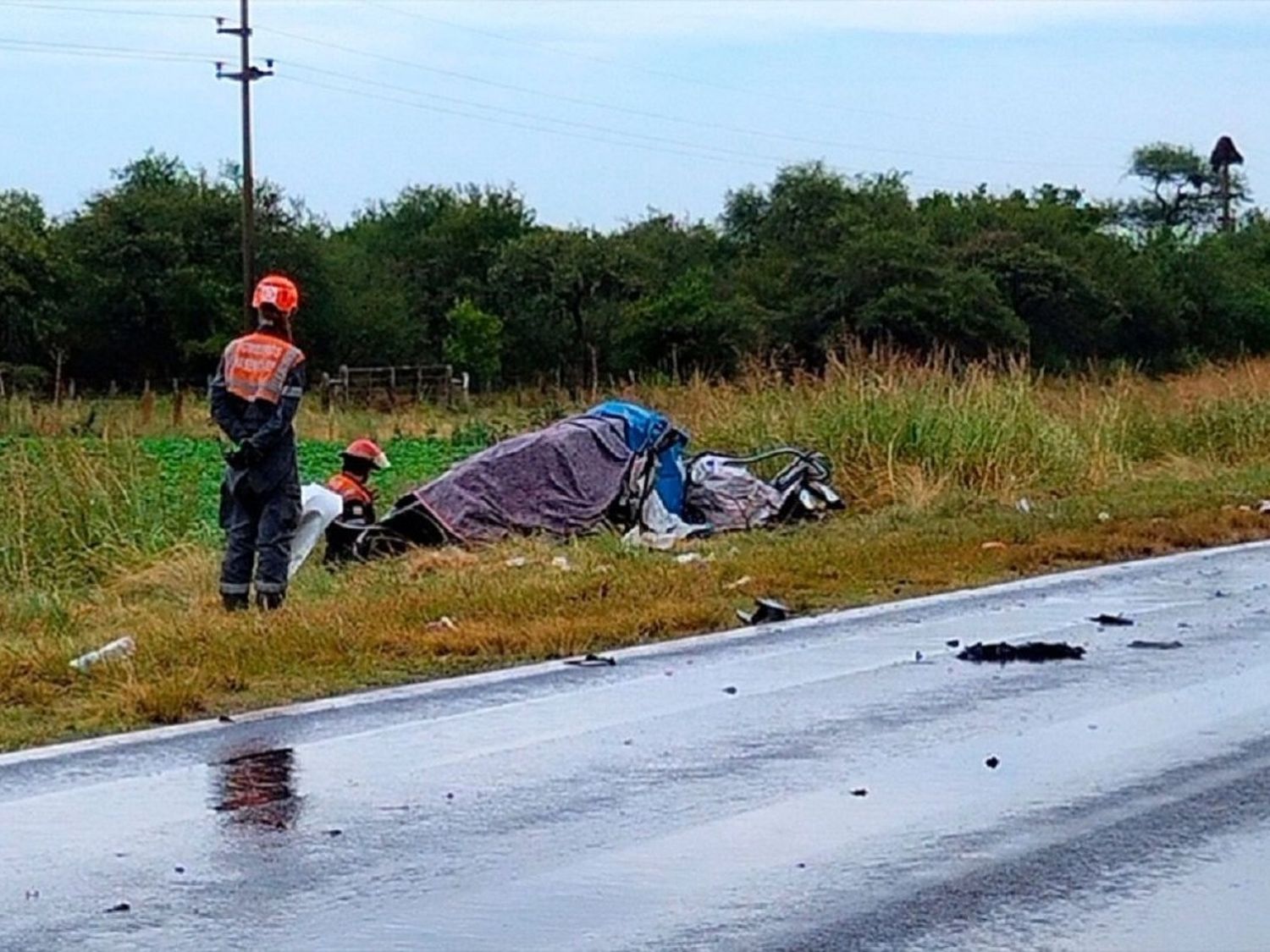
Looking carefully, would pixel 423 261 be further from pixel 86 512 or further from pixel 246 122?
pixel 86 512

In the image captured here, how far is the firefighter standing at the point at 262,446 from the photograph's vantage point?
510 inches

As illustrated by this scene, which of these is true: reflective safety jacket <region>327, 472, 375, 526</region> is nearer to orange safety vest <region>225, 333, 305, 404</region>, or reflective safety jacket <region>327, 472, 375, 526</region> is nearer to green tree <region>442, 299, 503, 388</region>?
orange safety vest <region>225, 333, 305, 404</region>

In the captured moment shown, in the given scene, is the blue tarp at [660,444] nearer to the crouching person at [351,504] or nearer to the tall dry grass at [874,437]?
the crouching person at [351,504]

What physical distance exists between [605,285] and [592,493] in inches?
1891

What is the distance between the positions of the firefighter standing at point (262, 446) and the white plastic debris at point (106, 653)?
169cm

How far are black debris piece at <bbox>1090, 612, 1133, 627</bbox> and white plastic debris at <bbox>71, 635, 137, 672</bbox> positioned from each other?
530 centimetres

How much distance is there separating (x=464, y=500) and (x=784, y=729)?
855 cm

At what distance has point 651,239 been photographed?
73875 mm

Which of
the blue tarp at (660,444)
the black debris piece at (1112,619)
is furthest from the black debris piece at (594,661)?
the blue tarp at (660,444)

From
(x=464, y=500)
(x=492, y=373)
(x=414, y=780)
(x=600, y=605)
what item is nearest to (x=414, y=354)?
(x=492, y=373)

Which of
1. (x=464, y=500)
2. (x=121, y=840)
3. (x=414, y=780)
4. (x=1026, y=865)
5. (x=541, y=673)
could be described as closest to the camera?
(x=1026, y=865)

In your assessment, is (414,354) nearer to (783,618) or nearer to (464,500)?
(464,500)

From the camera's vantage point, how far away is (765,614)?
13219 millimetres

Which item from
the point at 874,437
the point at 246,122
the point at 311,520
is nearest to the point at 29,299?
the point at 246,122
